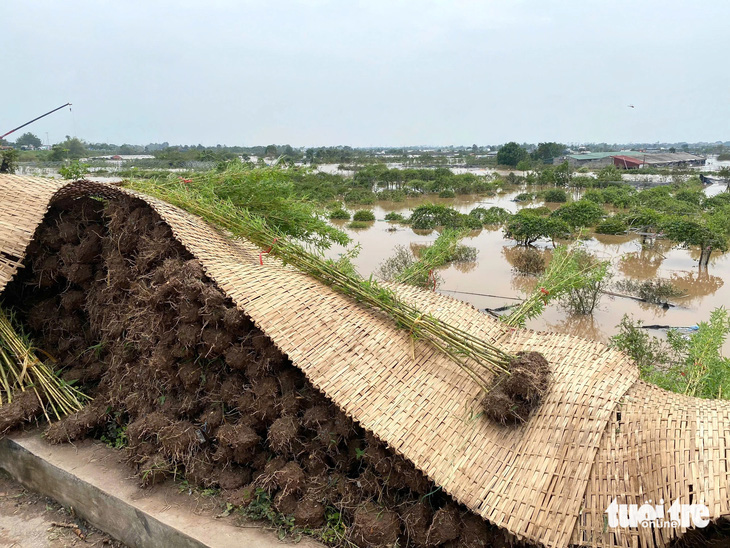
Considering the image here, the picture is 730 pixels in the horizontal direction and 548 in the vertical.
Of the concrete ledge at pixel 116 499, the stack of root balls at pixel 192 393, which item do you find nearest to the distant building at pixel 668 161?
the stack of root balls at pixel 192 393

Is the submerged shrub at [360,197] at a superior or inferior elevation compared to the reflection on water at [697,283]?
superior

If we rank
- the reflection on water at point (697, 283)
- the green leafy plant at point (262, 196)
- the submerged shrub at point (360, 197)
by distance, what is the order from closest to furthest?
the green leafy plant at point (262, 196)
the reflection on water at point (697, 283)
the submerged shrub at point (360, 197)

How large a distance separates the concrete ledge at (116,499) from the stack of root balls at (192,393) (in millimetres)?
96

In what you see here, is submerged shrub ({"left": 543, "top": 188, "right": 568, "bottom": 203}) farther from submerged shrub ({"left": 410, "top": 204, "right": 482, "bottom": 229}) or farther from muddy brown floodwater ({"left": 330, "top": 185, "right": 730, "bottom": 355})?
submerged shrub ({"left": 410, "top": 204, "right": 482, "bottom": 229})

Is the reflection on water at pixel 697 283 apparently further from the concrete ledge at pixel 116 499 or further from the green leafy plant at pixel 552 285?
the concrete ledge at pixel 116 499

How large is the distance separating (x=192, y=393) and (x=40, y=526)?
111cm

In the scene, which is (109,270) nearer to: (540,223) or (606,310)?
(606,310)

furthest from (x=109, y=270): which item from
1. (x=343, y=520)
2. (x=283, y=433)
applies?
(x=343, y=520)

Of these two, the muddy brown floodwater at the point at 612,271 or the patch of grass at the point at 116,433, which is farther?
the muddy brown floodwater at the point at 612,271

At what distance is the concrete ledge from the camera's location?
2.30 m

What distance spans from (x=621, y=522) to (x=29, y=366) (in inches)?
138

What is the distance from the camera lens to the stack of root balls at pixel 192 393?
226cm

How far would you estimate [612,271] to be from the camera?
11828 mm

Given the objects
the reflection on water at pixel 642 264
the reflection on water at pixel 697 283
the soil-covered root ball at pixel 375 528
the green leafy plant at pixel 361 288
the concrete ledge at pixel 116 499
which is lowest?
the reflection on water at pixel 697 283
